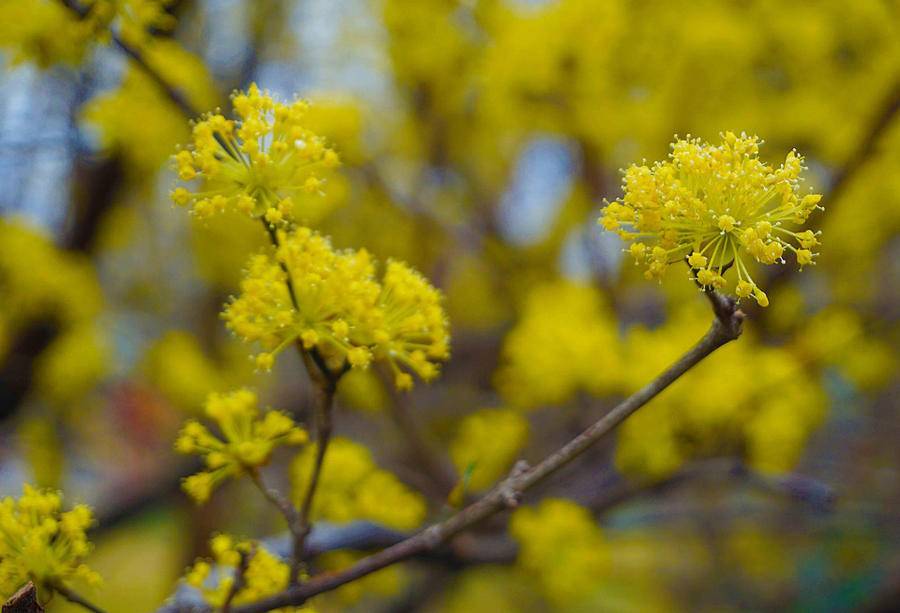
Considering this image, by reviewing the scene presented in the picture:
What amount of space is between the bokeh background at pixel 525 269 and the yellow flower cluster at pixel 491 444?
24 millimetres

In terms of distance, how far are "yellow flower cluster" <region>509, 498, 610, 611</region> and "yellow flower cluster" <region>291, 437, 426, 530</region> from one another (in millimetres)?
535

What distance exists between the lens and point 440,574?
422cm

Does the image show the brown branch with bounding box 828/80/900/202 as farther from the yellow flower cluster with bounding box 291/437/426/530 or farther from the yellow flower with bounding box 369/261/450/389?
the yellow flower with bounding box 369/261/450/389

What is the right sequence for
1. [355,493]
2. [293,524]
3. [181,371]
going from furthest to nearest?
[181,371], [355,493], [293,524]

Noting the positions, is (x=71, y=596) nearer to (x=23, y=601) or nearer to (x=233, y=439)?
(x=23, y=601)

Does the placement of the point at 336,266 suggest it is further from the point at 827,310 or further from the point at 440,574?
the point at 827,310

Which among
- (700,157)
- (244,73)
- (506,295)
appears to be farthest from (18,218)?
(700,157)

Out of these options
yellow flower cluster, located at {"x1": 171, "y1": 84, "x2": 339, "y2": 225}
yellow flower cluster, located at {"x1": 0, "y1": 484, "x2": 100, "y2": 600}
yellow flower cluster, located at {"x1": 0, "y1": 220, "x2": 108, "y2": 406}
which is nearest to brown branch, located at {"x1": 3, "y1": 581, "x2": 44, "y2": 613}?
yellow flower cluster, located at {"x1": 0, "y1": 484, "x2": 100, "y2": 600}

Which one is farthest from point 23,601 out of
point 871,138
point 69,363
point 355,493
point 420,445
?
point 69,363

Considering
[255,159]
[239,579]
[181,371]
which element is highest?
[181,371]

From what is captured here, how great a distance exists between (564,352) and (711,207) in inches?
87.7

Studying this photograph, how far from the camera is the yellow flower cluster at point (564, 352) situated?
135 inches

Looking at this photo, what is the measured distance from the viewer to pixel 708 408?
329cm

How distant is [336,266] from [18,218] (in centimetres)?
336
